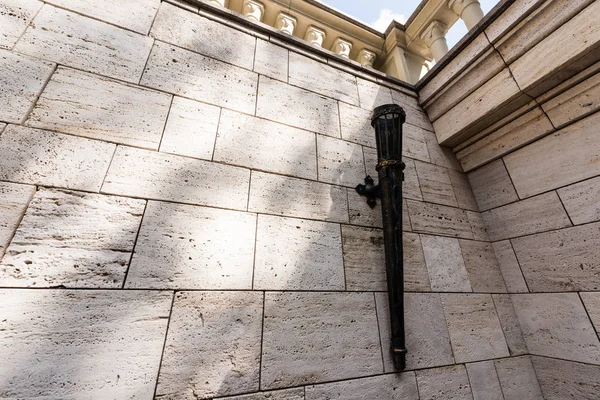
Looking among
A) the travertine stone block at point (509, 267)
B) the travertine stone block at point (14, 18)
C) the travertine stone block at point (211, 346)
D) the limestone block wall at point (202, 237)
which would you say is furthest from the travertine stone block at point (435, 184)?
the travertine stone block at point (14, 18)

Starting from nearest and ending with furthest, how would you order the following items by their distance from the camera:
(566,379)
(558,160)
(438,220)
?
1. (566,379)
2. (558,160)
3. (438,220)

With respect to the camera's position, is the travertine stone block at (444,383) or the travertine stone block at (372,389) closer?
the travertine stone block at (372,389)

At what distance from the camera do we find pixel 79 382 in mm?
866

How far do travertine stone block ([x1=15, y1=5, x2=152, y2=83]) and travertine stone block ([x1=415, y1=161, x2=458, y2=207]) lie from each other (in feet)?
6.76

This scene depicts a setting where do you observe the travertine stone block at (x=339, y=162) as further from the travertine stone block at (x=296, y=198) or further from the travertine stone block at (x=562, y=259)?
the travertine stone block at (x=562, y=259)

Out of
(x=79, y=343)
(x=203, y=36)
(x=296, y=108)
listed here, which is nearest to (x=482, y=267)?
(x=296, y=108)

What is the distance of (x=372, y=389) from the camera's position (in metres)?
1.21

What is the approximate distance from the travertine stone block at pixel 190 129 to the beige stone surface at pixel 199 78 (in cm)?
7

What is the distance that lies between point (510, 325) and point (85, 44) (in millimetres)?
3165

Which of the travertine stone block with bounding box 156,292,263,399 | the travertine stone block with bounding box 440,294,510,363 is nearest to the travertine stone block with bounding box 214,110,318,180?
the travertine stone block with bounding box 156,292,263,399

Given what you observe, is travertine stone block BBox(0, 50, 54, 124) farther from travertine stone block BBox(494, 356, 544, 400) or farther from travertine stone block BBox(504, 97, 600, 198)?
travertine stone block BBox(504, 97, 600, 198)

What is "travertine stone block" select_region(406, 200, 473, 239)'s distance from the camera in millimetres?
1788

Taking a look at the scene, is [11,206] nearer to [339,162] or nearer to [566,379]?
[339,162]

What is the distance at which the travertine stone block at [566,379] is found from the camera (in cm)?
144
